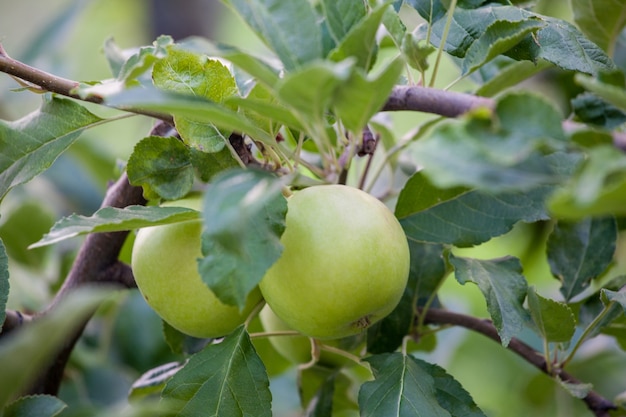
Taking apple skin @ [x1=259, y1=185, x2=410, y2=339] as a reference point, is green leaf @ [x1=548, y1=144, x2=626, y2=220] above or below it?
above

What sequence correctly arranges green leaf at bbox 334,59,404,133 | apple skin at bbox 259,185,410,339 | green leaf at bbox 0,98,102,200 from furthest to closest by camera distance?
green leaf at bbox 0,98,102,200, apple skin at bbox 259,185,410,339, green leaf at bbox 334,59,404,133

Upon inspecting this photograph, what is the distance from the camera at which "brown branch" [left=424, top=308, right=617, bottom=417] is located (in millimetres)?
792

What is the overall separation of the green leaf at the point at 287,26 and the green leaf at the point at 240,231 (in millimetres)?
99

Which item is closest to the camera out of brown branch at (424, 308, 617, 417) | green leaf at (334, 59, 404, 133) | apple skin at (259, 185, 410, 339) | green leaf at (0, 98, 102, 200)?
green leaf at (334, 59, 404, 133)

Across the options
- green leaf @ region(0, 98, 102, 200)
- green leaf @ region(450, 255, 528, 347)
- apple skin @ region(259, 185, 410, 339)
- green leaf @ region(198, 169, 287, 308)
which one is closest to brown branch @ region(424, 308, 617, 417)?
green leaf @ region(450, 255, 528, 347)

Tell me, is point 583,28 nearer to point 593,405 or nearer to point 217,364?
point 593,405

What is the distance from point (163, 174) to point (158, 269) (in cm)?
9

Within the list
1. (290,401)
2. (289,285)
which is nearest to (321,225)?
(289,285)

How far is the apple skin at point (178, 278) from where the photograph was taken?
0.65 meters

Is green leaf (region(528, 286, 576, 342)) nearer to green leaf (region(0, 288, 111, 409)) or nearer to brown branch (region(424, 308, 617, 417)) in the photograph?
brown branch (region(424, 308, 617, 417))

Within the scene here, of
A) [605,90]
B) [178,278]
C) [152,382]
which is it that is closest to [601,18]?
[605,90]

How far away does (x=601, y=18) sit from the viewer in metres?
0.87

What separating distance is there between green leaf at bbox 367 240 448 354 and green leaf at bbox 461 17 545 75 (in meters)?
0.27

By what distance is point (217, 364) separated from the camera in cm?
66
